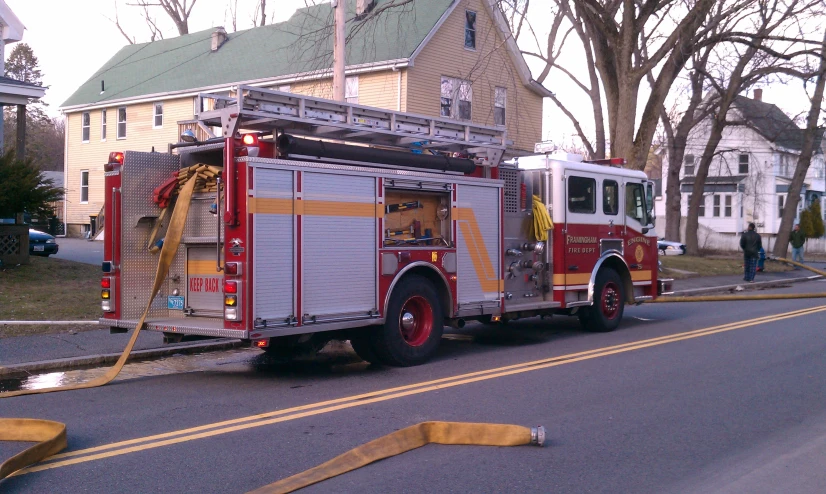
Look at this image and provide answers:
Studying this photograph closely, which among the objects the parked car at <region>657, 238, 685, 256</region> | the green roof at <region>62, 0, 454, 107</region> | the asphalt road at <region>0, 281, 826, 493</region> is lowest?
the asphalt road at <region>0, 281, 826, 493</region>

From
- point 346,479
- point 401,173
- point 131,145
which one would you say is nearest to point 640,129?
point 401,173

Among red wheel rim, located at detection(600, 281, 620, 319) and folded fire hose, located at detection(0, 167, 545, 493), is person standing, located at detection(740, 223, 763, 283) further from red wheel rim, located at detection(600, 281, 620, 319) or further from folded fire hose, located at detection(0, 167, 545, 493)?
folded fire hose, located at detection(0, 167, 545, 493)

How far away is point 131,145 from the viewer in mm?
35656

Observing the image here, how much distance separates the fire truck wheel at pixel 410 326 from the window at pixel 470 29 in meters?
21.4

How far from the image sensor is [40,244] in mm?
21938

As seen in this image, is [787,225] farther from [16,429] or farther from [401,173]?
[16,429]

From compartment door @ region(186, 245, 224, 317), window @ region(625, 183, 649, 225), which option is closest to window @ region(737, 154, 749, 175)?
window @ region(625, 183, 649, 225)

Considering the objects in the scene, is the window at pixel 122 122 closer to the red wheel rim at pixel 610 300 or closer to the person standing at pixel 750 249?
the person standing at pixel 750 249

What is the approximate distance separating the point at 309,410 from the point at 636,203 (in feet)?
26.5

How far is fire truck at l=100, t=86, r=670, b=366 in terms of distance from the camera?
825 cm

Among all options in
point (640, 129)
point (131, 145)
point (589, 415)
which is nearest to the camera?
point (589, 415)

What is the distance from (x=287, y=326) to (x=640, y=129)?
15082 mm

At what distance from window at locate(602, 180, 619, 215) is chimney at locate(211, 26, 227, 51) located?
26.4m

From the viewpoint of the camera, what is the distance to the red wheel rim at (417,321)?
388 inches
